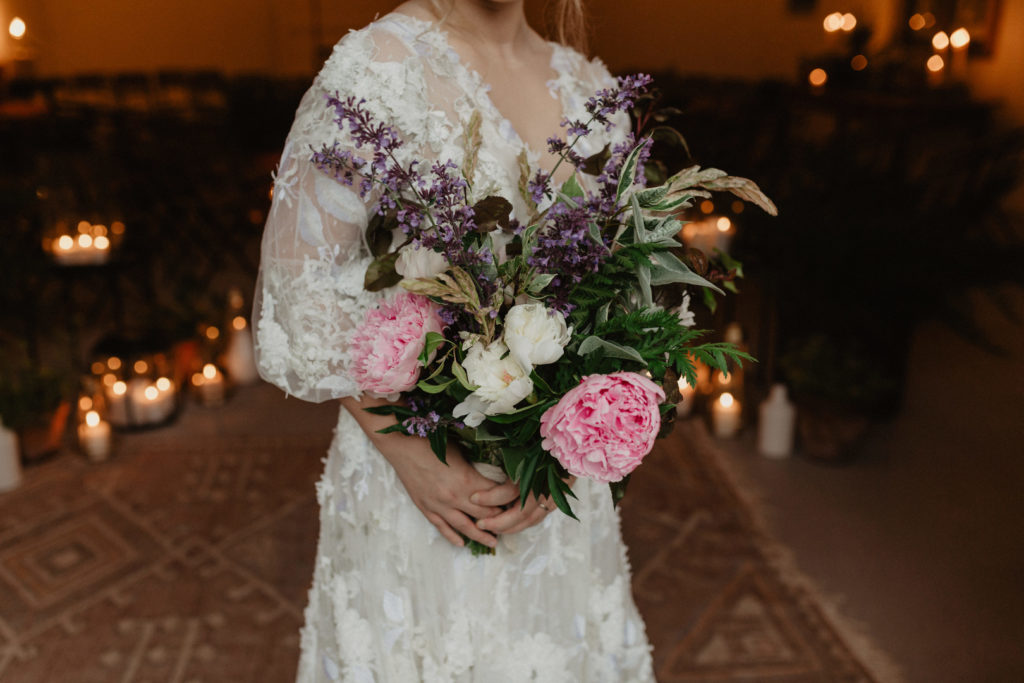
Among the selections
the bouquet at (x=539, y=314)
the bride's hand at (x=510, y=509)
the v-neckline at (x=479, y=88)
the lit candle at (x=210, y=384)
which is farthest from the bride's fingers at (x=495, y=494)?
the lit candle at (x=210, y=384)

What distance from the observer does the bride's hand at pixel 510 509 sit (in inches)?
40.9

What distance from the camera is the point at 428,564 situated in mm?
1151

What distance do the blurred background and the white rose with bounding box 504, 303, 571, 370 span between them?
4.26ft

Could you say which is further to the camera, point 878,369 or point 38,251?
point 38,251

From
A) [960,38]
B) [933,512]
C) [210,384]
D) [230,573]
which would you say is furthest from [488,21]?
[960,38]

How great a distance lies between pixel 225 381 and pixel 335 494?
7.90 feet

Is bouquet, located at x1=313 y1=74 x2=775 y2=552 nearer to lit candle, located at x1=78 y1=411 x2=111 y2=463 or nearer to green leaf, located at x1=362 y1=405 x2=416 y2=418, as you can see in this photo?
green leaf, located at x1=362 y1=405 x2=416 y2=418

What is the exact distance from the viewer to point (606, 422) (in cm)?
78

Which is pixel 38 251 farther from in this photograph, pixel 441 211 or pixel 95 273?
pixel 441 211

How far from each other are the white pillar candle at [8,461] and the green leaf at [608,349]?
2.52 metres

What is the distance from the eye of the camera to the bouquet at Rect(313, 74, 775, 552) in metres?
0.81

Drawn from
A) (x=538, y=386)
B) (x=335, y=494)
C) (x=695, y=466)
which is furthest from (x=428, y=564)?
(x=695, y=466)

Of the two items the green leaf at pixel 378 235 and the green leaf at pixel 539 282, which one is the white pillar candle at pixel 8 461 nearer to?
the green leaf at pixel 378 235

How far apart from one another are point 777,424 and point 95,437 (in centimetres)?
242
